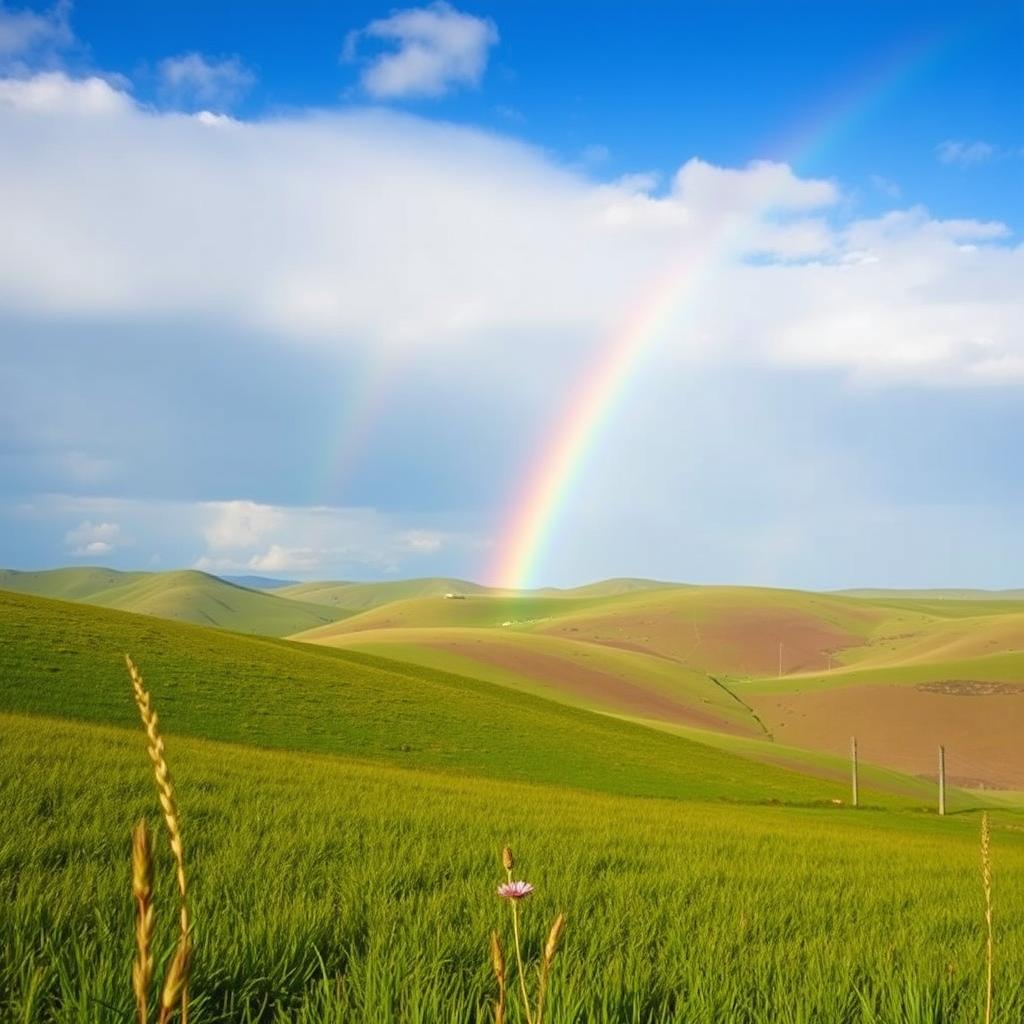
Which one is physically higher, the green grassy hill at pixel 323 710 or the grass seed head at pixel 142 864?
the grass seed head at pixel 142 864

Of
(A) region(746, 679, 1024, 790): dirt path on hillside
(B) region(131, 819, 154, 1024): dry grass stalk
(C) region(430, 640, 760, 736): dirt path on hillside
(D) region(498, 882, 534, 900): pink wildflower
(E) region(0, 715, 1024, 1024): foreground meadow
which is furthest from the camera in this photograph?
(C) region(430, 640, 760, 736): dirt path on hillside

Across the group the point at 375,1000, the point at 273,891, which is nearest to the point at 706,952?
the point at 375,1000

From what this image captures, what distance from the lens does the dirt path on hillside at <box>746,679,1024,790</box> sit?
74188 millimetres

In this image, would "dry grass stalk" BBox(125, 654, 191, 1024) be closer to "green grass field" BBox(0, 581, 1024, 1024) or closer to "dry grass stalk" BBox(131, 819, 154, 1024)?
"dry grass stalk" BBox(131, 819, 154, 1024)

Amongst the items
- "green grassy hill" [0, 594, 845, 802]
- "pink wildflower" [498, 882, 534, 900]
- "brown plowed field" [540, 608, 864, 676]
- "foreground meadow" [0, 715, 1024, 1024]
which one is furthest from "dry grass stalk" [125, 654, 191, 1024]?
"brown plowed field" [540, 608, 864, 676]

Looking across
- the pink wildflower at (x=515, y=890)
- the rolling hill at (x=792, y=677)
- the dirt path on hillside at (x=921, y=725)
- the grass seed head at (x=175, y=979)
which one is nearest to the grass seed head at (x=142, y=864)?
the grass seed head at (x=175, y=979)

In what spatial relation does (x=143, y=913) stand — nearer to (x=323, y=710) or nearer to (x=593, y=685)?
(x=323, y=710)

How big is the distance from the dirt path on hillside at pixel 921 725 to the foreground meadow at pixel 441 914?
225 ft

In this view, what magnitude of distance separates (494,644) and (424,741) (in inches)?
2409

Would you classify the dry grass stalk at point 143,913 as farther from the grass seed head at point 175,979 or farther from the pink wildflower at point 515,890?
the pink wildflower at point 515,890

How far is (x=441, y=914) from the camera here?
595 centimetres

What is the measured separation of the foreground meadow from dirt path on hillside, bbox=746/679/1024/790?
68.5 metres

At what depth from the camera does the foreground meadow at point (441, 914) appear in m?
3.93

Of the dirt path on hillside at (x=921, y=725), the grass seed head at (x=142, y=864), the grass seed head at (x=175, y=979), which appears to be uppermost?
the grass seed head at (x=142, y=864)
